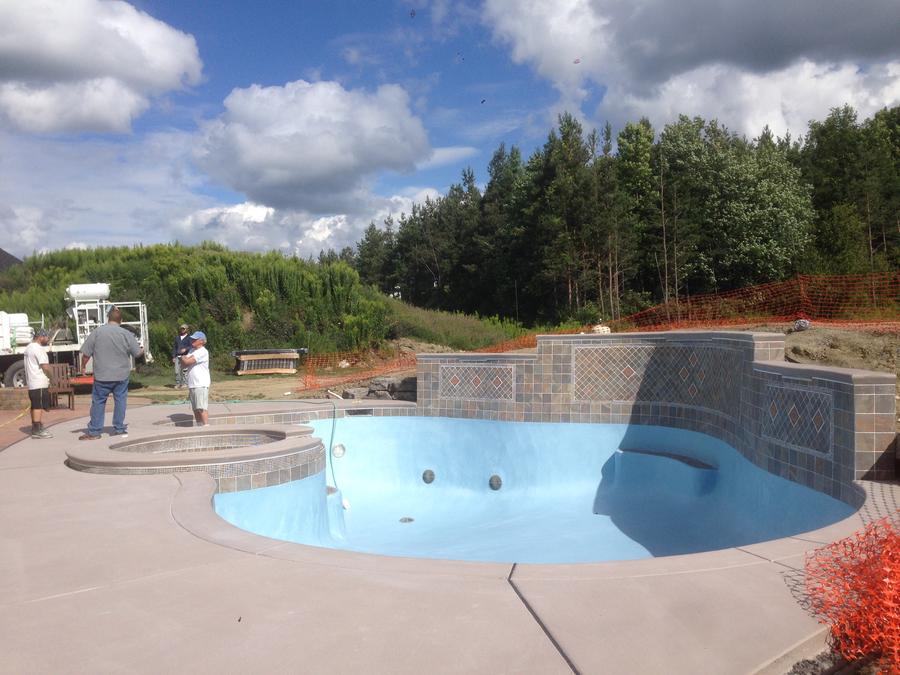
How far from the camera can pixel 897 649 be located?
7.33 ft

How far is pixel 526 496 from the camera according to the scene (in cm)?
919

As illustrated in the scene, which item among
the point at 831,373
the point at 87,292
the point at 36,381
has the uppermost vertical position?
the point at 87,292

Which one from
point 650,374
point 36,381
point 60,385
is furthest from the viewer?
point 60,385

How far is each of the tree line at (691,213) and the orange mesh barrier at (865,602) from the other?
28.5 m

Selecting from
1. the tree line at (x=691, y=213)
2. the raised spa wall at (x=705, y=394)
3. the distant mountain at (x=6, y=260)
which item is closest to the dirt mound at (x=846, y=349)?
the raised spa wall at (x=705, y=394)

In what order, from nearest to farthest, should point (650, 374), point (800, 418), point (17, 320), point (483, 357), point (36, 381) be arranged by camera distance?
point (800, 418)
point (36, 381)
point (650, 374)
point (483, 357)
point (17, 320)

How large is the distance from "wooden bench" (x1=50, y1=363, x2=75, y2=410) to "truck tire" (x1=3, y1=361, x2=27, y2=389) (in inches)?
73.2

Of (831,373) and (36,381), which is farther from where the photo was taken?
(36,381)

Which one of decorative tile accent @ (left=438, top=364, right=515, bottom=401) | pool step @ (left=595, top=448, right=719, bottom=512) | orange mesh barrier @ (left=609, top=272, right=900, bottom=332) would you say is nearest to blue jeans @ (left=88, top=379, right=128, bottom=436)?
decorative tile accent @ (left=438, top=364, right=515, bottom=401)

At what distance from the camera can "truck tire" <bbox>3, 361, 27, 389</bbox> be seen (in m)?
15.4

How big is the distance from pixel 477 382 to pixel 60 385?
9.46 meters

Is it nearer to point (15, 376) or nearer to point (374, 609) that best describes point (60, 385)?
point (15, 376)

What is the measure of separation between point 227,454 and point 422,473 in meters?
4.04

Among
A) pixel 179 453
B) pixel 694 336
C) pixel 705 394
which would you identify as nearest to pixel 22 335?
pixel 179 453
